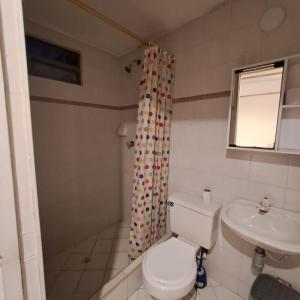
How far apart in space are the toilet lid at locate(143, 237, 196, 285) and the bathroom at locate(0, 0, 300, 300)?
11cm

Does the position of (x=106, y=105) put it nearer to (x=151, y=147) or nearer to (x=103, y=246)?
(x=151, y=147)

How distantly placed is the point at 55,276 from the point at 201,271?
4.55 ft

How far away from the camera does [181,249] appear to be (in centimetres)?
145

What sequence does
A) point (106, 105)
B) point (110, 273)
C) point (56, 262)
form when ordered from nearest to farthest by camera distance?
point (110, 273) < point (56, 262) < point (106, 105)

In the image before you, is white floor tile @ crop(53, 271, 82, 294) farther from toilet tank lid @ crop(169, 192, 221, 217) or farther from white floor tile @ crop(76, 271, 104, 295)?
toilet tank lid @ crop(169, 192, 221, 217)

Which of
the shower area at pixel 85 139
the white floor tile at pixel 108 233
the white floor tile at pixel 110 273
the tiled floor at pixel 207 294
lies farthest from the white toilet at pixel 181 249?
the white floor tile at pixel 108 233

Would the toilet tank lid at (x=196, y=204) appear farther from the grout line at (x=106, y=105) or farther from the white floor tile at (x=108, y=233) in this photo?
the white floor tile at (x=108, y=233)

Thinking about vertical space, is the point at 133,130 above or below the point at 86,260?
above

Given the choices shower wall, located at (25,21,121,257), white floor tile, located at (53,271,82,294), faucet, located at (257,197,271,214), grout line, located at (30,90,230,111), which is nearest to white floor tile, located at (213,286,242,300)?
faucet, located at (257,197,271,214)

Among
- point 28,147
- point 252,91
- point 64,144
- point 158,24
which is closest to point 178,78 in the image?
point 158,24

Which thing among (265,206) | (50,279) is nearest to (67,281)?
(50,279)

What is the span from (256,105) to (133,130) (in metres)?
1.42

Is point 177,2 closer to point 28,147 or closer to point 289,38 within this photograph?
point 289,38

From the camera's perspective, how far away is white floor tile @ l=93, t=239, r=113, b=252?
1.99m
